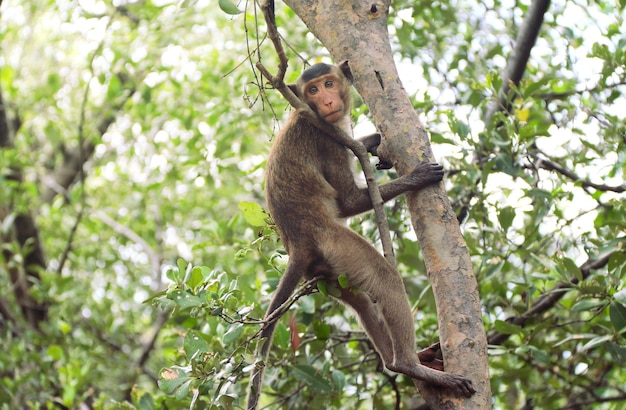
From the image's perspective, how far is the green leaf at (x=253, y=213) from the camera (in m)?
3.67

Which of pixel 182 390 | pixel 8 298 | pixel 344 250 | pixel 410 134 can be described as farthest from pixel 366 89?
pixel 8 298

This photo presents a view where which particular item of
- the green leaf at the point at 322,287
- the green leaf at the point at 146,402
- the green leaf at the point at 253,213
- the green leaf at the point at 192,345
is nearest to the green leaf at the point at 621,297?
the green leaf at the point at 322,287

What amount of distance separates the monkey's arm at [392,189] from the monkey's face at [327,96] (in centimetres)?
46

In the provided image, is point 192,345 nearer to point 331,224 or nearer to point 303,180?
point 331,224

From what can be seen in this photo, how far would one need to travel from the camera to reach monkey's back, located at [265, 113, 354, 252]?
4.05 metres

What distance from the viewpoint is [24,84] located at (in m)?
10.4

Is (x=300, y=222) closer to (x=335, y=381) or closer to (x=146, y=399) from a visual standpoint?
(x=335, y=381)

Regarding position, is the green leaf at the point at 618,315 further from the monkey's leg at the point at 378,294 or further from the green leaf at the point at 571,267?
the monkey's leg at the point at 378,294

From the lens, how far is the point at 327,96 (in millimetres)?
4320

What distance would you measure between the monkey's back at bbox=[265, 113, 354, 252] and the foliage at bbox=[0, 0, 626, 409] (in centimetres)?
21

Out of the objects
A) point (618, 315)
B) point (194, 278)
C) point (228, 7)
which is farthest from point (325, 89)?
point (618, 315)

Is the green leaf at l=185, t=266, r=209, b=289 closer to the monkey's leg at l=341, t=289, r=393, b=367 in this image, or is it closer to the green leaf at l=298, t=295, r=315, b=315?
the monkey's leg at l=341, t=289, r=393, b=367

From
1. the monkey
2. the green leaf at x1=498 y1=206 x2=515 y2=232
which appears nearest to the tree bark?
the monkey

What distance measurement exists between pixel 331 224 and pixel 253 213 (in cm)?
54
